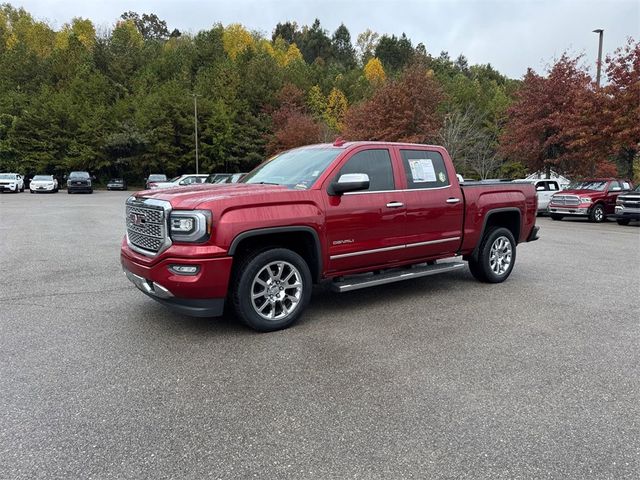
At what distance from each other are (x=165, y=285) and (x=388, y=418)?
245 cm

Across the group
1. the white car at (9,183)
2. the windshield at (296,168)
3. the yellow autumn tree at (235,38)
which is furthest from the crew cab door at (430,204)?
the yellow autumn tree at (235,38)

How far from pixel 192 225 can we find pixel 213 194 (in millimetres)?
449

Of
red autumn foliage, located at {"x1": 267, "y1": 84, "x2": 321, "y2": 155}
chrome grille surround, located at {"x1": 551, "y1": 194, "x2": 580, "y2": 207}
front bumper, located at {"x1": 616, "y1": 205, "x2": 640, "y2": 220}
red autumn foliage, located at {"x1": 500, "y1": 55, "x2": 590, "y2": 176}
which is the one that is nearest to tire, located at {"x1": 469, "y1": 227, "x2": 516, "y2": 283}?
front bumper, located at {"x1": 616, "y1": 205, "x2": 640, "y2": 220}

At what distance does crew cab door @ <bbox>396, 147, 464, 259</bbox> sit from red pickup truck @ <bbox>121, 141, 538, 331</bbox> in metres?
0.02

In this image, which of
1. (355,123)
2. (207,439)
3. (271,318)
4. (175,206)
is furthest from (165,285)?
(355,123)

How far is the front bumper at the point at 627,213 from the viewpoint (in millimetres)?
17547

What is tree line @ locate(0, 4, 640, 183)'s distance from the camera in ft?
79.0

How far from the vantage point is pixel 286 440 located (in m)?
2.98

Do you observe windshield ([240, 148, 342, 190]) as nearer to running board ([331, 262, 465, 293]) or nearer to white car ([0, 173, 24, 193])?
running board ([331, 262, 465, 293])

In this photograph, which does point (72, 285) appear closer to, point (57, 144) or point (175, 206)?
point (175, 206)

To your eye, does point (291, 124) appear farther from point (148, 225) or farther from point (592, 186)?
point (148, 225)

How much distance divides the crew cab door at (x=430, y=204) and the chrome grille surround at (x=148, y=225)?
286cm

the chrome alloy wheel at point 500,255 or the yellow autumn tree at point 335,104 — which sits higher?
the yellow autumn tree at point 335,104

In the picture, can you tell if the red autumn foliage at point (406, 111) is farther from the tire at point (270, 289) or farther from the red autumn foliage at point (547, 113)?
the tire at point (270, 289)
